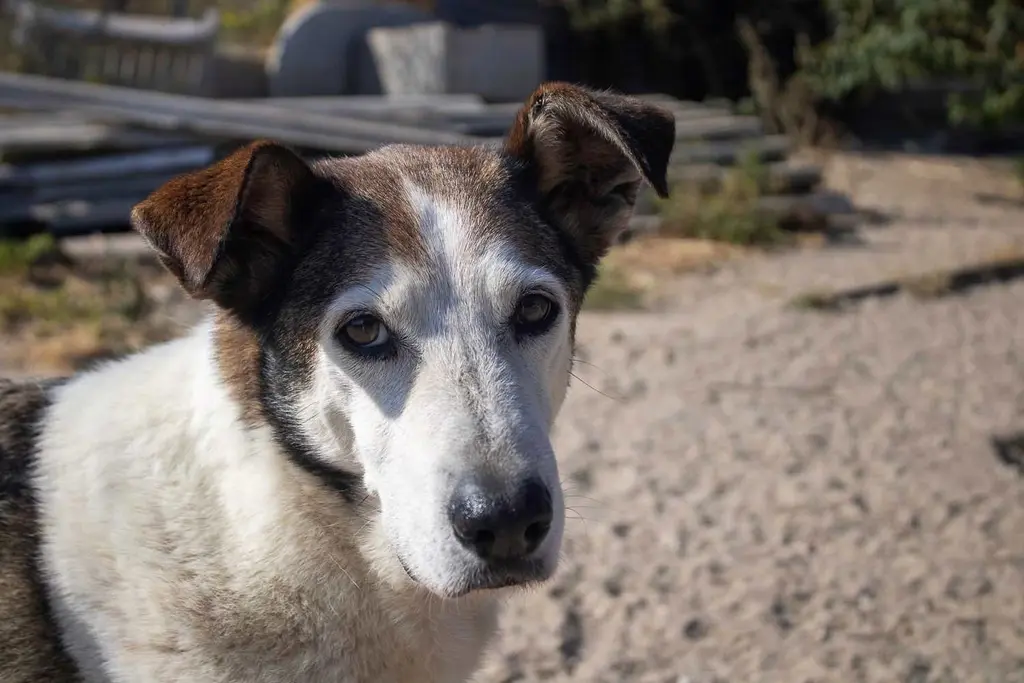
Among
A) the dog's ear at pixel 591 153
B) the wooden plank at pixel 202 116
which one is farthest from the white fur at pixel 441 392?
the wooden plank at pixel 202 116

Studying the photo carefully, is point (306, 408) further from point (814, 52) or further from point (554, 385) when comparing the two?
point (814, 52)

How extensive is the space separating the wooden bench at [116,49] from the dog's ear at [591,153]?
31.5 feet

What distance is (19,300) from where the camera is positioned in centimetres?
718

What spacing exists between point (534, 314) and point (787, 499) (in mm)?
2778

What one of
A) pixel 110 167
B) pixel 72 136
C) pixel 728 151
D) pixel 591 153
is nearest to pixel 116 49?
pixel 72 136

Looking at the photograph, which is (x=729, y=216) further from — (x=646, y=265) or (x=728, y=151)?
(x=728, y=151)

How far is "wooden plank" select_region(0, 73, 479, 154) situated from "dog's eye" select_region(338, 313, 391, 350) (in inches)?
253

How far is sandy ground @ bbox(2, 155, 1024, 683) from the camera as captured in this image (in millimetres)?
3994

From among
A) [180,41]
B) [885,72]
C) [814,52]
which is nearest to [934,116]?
[814,52]

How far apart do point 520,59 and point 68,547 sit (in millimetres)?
9879

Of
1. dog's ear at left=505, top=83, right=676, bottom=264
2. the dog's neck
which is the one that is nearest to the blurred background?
the dog's neck

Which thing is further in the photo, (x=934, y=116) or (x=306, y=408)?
(x=934, y=116)

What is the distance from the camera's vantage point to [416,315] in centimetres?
253

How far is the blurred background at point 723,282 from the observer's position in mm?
4246
